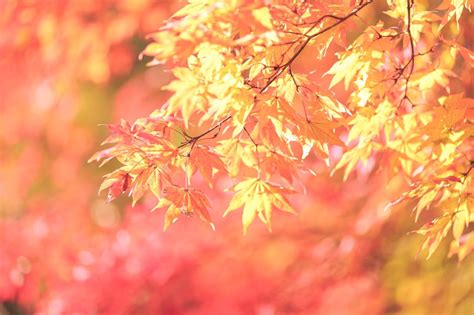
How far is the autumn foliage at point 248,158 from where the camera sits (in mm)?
1701

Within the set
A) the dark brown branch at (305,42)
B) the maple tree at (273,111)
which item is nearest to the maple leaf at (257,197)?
the maple tree at (273,111)

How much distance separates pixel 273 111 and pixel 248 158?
0.21m

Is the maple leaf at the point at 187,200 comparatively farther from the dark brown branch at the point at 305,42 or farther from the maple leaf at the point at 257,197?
the dark brown branch at the point at 305,42

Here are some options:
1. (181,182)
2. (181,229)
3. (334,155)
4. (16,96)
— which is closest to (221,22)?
(334,155)

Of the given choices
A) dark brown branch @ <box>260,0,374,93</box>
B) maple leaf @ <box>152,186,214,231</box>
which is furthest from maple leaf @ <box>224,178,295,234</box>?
dark brown branch @ <box>260,0,374,93</box>

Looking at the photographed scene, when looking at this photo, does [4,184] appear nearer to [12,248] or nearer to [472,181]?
[12,248]

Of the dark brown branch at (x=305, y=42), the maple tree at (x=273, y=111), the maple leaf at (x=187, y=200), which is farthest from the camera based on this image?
the maple leaf at (x=187, y=200)

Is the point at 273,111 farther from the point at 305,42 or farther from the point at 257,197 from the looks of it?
the point at 257,197

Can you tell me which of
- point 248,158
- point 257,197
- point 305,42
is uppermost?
point 305,42

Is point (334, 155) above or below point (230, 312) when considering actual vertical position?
above

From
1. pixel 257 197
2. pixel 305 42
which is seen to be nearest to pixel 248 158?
pixel 257 197

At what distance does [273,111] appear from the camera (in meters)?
1.65

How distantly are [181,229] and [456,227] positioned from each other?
2365 mm

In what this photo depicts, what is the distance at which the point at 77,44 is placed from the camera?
4.20 m
